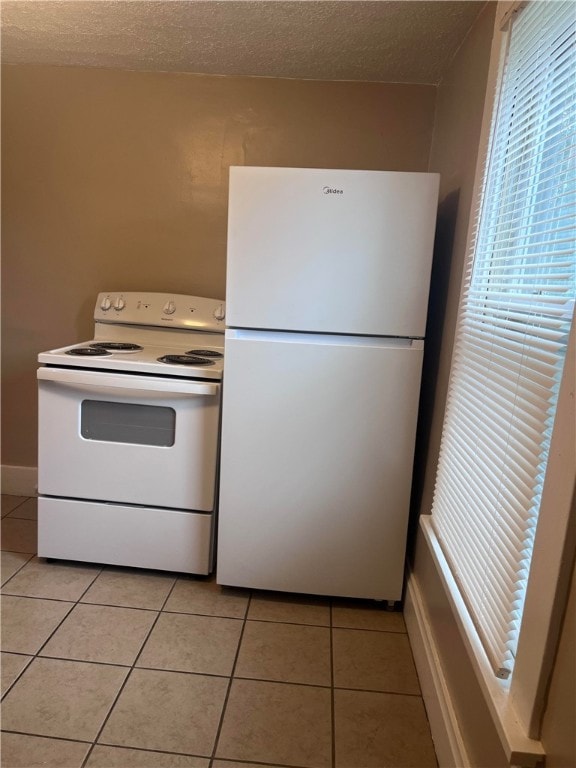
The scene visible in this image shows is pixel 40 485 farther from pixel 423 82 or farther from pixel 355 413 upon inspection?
pixel 423 82

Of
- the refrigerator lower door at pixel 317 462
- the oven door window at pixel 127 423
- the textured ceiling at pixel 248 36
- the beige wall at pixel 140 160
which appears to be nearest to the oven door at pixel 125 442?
the oven door window at pixel 127 423

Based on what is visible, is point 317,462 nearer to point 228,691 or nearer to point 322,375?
point 322,375

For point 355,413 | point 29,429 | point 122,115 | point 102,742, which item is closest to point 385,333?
point 355,413

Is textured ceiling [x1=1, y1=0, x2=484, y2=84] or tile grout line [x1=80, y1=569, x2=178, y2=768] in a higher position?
textured ceiling [x1=1, y1=0, x2=484, y2=84]

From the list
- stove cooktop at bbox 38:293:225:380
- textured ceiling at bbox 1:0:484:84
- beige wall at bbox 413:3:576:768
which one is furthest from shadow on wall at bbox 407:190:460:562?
stove cooktop at bbox 38:293:225:380

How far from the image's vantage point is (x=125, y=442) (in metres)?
1.99

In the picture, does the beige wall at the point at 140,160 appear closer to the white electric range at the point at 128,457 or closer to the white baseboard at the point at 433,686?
the white electric range at the point at 128,457

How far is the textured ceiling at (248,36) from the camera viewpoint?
1729 millimetres

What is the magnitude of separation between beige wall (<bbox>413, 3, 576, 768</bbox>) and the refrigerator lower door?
121 mm

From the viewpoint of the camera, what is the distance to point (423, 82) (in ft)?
7.36

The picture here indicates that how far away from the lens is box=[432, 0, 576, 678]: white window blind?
0.95 meters

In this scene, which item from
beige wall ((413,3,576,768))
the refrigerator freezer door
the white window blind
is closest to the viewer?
the white window blind

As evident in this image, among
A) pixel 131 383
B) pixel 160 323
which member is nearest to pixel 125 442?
Answer: pixel 131 383

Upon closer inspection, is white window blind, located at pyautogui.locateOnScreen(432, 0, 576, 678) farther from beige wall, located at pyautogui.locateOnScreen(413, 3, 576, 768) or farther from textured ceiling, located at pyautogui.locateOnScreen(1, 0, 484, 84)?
textured ceiling, located at pyautogui.locateOnScreen(1, 0, 484, 84)
